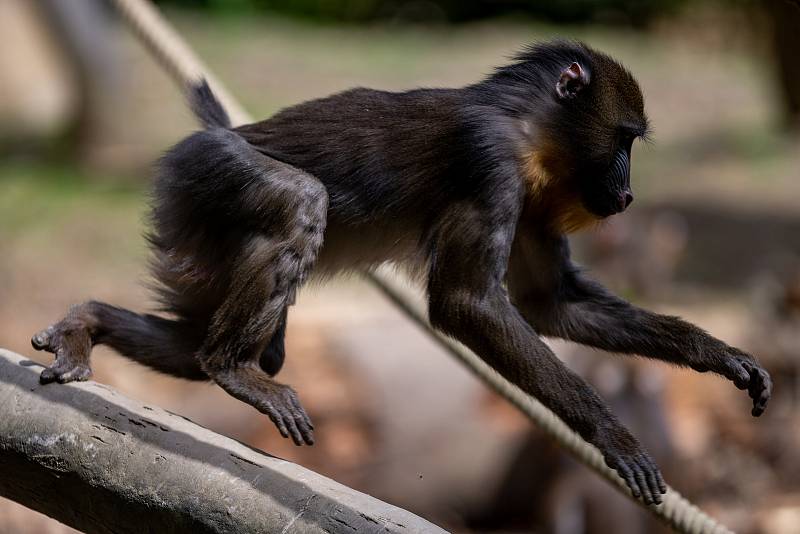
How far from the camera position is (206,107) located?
4.54 metres

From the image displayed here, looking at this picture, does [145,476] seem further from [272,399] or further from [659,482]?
[659,482]

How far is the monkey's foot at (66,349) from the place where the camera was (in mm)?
3660

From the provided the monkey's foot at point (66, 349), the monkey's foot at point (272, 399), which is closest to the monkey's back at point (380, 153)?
the monkey's foot at point (272, 399)

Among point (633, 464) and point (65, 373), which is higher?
point (65, 373)

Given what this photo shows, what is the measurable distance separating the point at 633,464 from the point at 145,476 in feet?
4.91

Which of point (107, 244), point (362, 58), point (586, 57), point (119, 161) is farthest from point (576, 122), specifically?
point (362, 58)

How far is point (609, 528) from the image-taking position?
25.7ft

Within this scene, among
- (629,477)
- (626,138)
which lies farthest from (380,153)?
(629,477)

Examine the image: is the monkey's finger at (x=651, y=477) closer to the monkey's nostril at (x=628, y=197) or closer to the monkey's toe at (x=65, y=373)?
the monkey's nostril at (x=628, y=197)

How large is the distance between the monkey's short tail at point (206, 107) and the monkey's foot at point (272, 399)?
3.63 feet

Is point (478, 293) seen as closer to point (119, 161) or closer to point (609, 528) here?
point (609, 528)

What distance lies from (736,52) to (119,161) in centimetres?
1038

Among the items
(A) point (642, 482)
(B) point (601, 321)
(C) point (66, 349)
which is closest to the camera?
(A) point (642, 482)

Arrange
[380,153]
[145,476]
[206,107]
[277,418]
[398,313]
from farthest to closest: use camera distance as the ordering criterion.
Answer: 1. [398,313]
2. [206,107]
3. [380,153]
4. [277,418]
5. [145,476]
